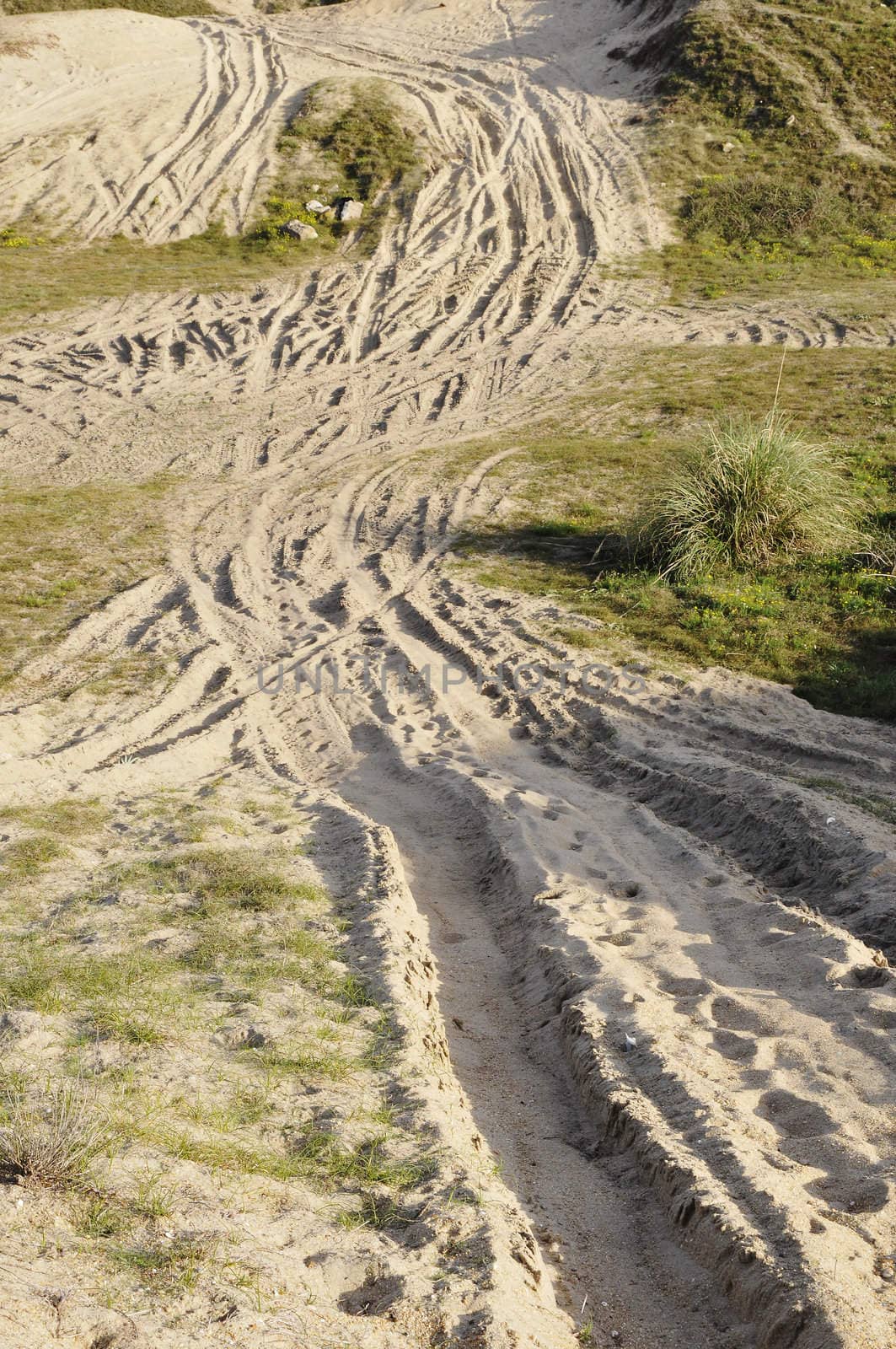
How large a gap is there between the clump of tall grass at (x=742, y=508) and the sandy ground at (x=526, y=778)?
5.36ft

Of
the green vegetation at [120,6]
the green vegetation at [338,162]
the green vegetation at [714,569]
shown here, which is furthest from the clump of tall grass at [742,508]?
the green vegetation at [120,6]

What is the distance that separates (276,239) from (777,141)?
12474 millimetres

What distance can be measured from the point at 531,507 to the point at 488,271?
10.7m

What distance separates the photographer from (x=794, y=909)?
493 centimetres

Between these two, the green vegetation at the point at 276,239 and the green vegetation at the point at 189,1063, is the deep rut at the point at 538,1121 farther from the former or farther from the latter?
the green vegetation at the point at 276,239

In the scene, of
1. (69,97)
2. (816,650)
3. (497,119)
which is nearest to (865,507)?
(816,650)

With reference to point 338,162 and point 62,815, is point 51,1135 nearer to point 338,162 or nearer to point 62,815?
point 62,815

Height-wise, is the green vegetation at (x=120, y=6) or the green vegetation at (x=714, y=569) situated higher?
the green vegetation at (x=120, y=6)

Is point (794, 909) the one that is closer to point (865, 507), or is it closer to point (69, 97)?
point (865, 507)

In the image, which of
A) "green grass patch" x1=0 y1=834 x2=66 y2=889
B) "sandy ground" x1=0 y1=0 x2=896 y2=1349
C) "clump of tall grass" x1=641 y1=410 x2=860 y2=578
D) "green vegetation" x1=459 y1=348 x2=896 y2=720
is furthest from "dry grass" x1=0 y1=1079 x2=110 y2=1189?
"clump of tall grass" x1=641 y1=410 x2=860 y2=578

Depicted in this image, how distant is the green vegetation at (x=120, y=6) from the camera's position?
3681 centimetres

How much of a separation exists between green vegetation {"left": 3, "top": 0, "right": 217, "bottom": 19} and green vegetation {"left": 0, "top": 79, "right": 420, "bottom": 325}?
13267mm

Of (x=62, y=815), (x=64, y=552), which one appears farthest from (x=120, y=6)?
(x=62, y=815)

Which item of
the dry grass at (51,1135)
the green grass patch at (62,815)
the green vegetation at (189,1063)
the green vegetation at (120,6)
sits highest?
the green vegetation at (120,6)
